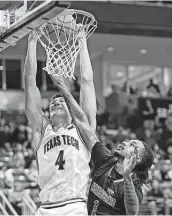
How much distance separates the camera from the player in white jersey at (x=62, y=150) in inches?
198

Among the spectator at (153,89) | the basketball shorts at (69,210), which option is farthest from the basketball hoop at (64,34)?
the spectator at (153,89)

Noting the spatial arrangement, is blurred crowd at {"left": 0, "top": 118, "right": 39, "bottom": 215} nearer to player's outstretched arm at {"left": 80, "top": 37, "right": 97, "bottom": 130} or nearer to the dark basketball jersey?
player's outstretched arm at {"left": 80, "top": 37, "right": 97, "bottom": 130}

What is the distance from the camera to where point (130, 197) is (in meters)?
4.52

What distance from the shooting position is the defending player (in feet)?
15.9

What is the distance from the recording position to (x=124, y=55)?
19.4 meters

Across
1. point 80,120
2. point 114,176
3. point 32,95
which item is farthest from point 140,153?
point 32,95

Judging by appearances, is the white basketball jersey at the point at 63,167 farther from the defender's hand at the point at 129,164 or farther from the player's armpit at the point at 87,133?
the defender's hand at the point at 129,164

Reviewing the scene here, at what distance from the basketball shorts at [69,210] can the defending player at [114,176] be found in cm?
6

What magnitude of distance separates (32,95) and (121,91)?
1273 centimetres

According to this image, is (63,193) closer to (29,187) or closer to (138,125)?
(29,187)

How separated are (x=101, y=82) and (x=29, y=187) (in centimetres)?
882

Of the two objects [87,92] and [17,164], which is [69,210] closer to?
[87,92]

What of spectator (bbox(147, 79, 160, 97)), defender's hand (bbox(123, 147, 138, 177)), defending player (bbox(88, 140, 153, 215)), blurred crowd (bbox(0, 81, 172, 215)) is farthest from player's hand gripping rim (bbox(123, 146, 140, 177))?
spectator (bbox(147, 79, 160, 97))

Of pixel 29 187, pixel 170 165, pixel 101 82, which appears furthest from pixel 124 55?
pixel 29 187
